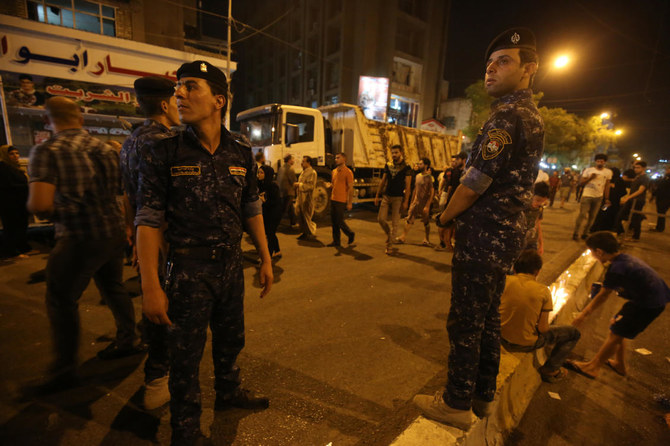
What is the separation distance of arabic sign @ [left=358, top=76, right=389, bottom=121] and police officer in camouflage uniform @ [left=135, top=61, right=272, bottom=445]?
24.5 meters

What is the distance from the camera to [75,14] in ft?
41.5

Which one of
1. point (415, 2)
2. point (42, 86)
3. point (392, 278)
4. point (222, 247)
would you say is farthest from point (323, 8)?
point (222, 247)

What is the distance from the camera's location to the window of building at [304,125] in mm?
9320

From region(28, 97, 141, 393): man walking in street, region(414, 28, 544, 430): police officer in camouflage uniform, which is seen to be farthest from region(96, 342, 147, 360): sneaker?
region(414, 28, 544, 430): police officer in camouflage uniform

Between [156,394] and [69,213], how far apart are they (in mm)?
1403

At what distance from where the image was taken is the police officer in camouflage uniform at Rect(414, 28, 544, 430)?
167 centimetres

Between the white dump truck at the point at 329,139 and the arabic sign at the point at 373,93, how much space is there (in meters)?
11.5

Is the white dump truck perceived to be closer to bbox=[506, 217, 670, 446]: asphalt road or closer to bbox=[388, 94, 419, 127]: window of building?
bbox=[506, 217, 670, 446]: asphalt road

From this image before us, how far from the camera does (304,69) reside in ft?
105

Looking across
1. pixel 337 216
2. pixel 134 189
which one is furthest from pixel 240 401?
pixel 337 216

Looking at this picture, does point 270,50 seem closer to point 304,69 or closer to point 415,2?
point 304,69

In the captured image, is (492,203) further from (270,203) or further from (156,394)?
(270,203)

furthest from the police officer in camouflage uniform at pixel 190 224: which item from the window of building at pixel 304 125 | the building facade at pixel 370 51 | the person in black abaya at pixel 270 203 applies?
the building facade at pixel 370 51

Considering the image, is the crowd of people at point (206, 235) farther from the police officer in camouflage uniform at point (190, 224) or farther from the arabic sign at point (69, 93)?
the arabic sign at point (69, 93)
